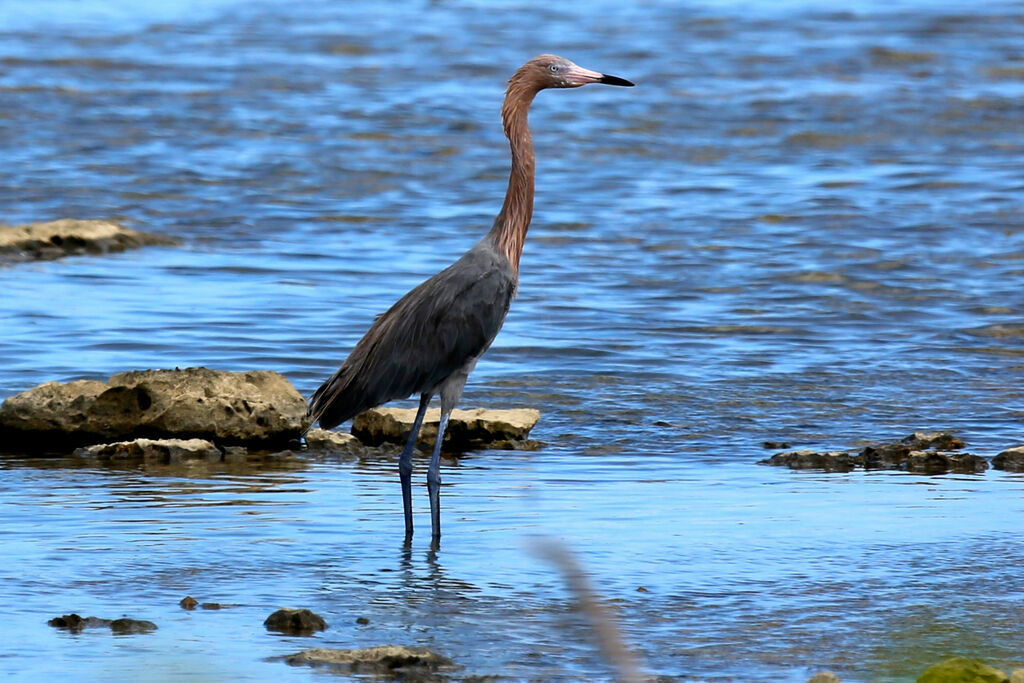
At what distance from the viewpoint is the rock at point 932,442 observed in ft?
30.3

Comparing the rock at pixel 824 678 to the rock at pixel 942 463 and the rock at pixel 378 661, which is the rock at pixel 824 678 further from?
the rock at pixel 942 463

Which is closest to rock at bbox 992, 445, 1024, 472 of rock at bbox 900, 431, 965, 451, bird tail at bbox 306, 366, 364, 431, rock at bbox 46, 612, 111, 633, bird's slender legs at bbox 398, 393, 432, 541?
rock at bbox 900, 431, 965, 451

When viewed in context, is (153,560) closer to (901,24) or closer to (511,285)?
(511,285)

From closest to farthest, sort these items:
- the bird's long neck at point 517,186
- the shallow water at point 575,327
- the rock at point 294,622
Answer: the rock at point 294,622 → the shallow water at point 575,327 → the bird's long neck at point 517,186

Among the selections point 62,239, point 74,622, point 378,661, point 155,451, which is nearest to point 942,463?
point 155,451

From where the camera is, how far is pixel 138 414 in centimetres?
940

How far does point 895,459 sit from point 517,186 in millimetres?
2296

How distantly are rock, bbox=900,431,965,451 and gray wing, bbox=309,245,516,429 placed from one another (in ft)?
7.92

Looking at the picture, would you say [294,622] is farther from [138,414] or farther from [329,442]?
[138,414]

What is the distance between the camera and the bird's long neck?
329 inches

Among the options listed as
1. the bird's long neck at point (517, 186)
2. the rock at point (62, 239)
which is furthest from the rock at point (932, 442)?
the rock at point (62, 239)

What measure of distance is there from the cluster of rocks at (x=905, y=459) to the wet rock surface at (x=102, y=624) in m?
4.00

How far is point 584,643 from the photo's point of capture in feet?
19.5

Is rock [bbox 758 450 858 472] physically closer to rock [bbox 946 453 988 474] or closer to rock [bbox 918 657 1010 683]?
rock [bbox 946 453 988 474]
